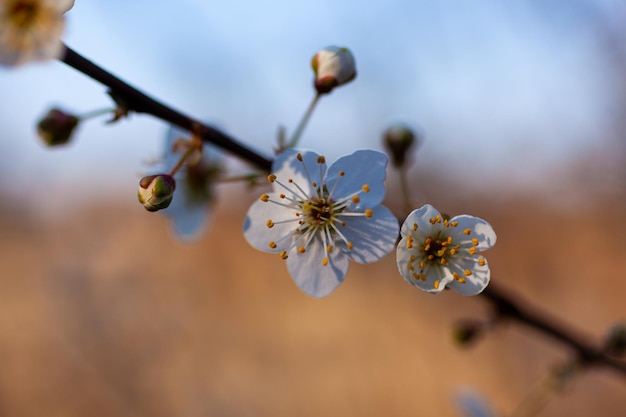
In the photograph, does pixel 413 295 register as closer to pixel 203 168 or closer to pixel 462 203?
pixel 462 203

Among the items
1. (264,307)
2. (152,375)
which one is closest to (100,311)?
(152,375)

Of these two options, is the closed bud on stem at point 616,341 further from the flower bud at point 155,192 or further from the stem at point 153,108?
the flower bud at point 155,192

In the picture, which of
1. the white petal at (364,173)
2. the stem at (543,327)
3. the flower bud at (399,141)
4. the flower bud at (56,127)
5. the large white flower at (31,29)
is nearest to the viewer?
the large white flower at (31,29)

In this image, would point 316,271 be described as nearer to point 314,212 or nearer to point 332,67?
point 314,212

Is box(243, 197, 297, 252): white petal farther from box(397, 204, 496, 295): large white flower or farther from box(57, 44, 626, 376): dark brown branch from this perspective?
box(397, 204, 496, 295): large white flower

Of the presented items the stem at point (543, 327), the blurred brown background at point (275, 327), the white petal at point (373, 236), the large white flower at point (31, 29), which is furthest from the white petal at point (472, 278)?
the blurred brown background at point (275, 327)

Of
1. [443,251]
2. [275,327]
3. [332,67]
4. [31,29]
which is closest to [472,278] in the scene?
[443,251]

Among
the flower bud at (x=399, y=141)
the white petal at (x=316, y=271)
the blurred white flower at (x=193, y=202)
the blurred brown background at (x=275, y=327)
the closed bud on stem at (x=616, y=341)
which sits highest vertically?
the flower bud at (x=399, y=141)
